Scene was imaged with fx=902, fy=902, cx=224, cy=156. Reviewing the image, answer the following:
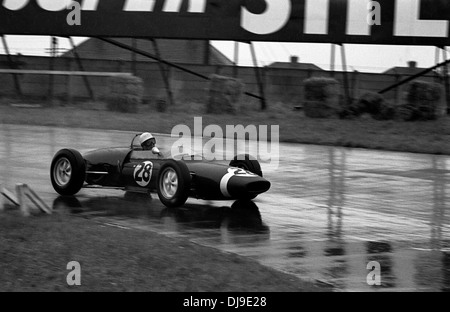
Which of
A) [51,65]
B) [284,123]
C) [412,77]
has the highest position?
[51,65]

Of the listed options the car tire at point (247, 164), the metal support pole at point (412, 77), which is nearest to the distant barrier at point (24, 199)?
the car tire at point (247, 164)

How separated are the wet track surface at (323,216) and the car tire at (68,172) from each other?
0.51ft

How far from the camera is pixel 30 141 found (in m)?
19.8

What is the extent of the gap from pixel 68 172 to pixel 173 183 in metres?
1.93

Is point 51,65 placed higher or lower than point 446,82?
higher

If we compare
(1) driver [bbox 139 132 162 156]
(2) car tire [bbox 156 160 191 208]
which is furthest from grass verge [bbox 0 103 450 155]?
(2) car tire [bbox 156 160 191 208]

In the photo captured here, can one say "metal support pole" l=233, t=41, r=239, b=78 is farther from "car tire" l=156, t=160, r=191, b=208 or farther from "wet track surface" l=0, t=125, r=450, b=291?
"car tire" l=156, t=160, r=191, b=208

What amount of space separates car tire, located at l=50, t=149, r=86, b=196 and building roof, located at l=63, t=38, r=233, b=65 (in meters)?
16.6

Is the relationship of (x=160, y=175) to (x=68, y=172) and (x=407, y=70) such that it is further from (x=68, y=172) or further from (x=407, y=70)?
(x=407, y=70)

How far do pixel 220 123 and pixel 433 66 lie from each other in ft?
23.5

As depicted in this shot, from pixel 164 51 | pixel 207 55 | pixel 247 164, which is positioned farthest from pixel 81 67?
pixel 247 164

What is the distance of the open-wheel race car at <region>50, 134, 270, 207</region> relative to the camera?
11.7 metres

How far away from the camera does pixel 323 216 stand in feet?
→ 38.2

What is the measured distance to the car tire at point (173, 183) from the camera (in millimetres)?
11533
